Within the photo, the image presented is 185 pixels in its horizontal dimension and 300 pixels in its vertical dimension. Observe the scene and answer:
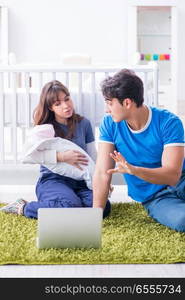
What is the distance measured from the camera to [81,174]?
9.98 feet

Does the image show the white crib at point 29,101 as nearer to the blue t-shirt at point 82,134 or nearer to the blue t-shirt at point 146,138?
the blue t-shirt at point 82,134

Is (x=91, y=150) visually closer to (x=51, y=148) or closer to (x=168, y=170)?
(x=51, y=148)

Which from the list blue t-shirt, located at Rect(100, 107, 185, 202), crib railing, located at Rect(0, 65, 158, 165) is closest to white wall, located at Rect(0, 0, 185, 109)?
crib railing, located at Rect(0, 65, 158, 165)

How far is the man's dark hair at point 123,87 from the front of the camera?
258 cm

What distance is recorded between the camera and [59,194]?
9.59 feet

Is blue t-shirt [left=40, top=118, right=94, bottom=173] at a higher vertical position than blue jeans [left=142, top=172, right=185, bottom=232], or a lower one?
higher

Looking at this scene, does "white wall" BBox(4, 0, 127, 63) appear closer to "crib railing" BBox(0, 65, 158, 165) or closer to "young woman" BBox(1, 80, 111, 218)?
"crib railing" BBox(0, 65, 158, 165)

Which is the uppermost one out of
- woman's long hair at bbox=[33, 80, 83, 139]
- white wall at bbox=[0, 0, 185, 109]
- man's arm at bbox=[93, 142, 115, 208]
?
white wall at bbox=[0, 0, 185, 109]

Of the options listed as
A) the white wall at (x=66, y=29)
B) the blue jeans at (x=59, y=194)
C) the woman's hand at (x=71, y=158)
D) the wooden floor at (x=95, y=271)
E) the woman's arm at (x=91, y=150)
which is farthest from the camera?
the white wall at (x=66, y=29)

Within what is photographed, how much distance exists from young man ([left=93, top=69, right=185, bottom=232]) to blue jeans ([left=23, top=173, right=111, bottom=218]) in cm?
22

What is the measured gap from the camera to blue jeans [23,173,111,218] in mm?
2898

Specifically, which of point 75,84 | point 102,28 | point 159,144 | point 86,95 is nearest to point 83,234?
point 159,144

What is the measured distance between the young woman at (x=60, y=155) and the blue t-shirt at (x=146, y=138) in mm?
265

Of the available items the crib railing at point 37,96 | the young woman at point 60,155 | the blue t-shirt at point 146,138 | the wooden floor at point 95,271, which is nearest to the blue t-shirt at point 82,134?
the young woman at point 60,155
